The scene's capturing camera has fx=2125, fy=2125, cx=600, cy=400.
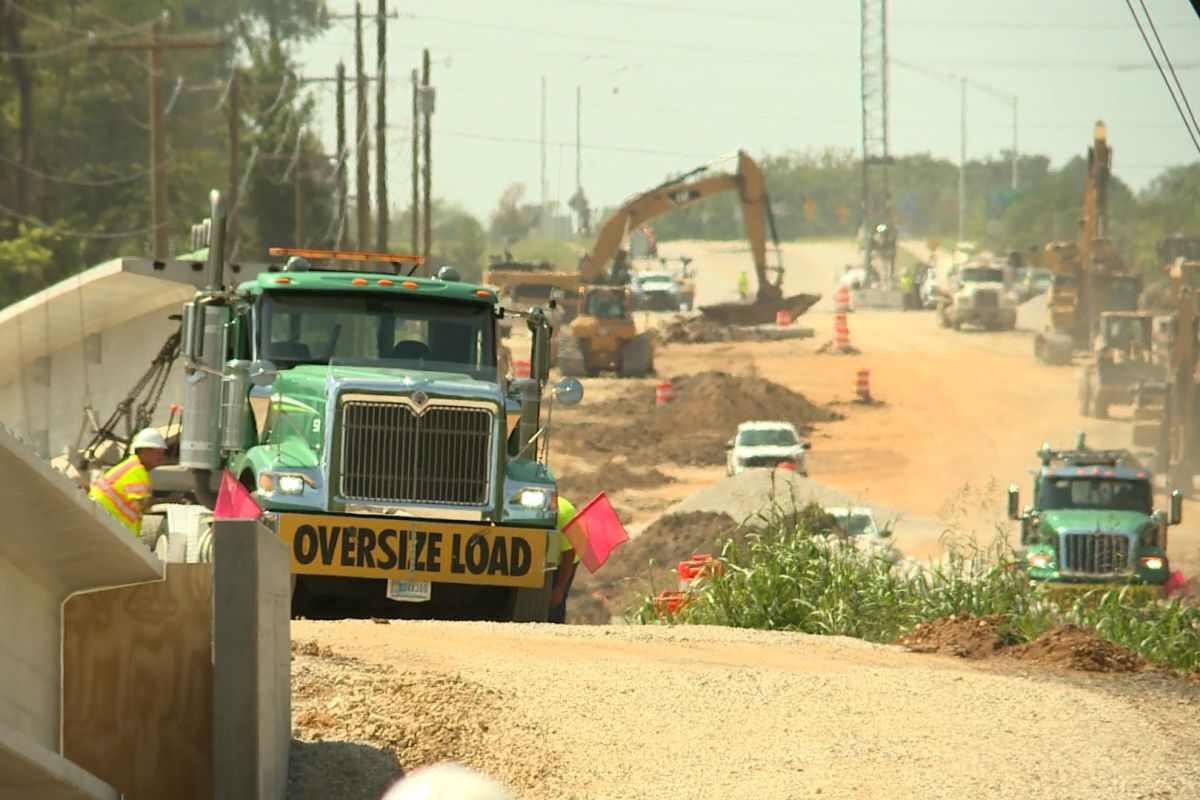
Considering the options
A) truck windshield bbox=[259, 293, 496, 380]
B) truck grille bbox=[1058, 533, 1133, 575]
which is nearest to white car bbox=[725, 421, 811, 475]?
truck grille bbox=[1058, 533, 1133, 575]

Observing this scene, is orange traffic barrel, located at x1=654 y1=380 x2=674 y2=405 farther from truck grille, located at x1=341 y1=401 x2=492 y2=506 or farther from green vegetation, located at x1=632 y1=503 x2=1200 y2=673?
truck grille, located at x1=341 y1=401 x2=492 y2=506

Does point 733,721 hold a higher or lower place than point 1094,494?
higher

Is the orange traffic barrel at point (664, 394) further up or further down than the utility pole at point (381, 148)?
further down

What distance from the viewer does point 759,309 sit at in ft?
243

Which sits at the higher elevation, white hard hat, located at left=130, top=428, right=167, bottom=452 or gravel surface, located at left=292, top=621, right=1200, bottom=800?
white hard hat, located at left=130, top=428, right=167, bottom=452

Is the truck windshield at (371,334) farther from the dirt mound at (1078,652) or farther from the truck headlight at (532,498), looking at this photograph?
the dirt mound at (1078,652)

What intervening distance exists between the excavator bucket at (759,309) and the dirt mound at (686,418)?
1370 centimetres

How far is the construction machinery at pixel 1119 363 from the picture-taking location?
5269 cm

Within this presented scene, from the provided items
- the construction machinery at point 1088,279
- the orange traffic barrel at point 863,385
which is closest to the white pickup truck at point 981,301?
the construction machinery at point 1088,279

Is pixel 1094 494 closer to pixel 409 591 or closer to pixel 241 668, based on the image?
pixel 409 591

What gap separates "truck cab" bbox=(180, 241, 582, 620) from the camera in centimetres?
1569

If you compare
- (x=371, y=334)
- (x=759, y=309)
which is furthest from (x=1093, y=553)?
(x=759, y=309)

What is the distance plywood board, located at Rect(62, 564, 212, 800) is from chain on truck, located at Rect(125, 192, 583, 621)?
21.9 feet

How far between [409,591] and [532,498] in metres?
1.28
